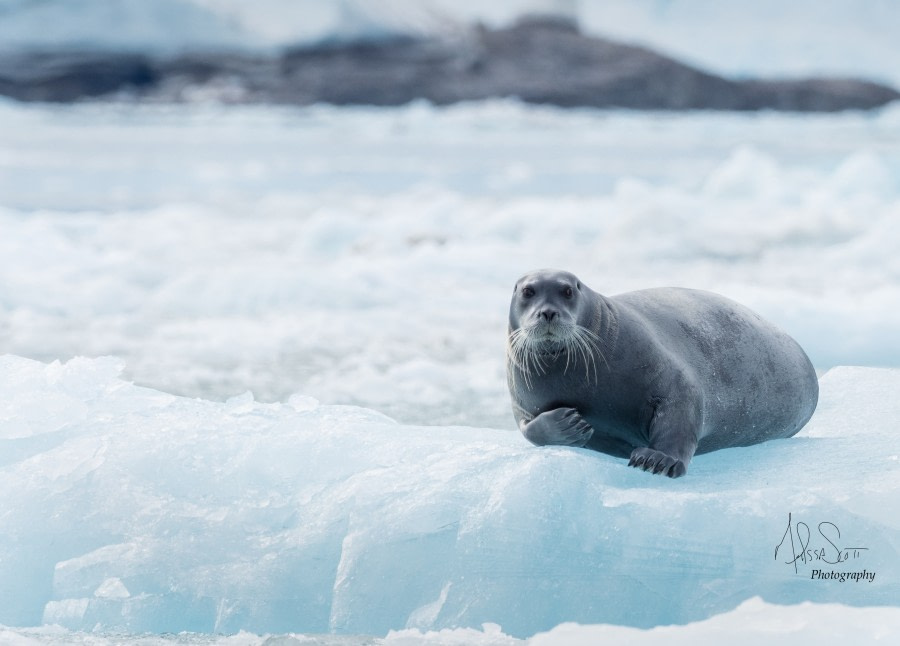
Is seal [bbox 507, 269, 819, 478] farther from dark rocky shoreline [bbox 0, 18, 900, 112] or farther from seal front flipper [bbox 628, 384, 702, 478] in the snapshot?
dark rocky shoreline [bbox 0, 18, 900, 112]

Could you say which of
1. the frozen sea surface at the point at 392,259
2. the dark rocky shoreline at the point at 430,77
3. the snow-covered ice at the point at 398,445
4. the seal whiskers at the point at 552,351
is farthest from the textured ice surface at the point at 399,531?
the dark rocky shoreline at the point at 430,77

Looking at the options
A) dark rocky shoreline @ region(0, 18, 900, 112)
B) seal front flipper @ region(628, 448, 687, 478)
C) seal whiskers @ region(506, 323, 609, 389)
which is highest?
seal whiskers @ region(506, 323, 609, 389)

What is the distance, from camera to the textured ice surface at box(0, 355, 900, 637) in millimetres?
2781

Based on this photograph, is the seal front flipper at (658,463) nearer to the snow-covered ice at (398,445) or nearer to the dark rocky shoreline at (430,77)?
the snow-covered ice at (398,445)

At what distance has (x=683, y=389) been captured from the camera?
3.23 m

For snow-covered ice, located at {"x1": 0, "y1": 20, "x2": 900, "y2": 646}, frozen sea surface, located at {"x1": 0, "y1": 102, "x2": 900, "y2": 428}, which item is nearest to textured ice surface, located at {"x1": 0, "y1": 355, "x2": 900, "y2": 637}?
snow-covered ice, located at {"x1": 0, "y1": 20, "x2": 900, "y2": 646}

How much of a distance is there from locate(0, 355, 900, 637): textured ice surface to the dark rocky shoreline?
41349 millimetres

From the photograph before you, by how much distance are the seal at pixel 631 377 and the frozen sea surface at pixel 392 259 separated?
4.30 ft

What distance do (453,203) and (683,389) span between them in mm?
9369

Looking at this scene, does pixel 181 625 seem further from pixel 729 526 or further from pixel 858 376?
pixel 858 376

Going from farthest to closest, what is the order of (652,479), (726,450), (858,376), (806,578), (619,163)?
(619,163) → (858,376) → (726,450) → (652,479) → (806,578)

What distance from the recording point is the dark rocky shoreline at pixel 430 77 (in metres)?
43.5

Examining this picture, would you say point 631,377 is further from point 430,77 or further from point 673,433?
point 430,77

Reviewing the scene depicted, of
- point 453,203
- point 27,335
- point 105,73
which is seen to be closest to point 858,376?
point 27,335
